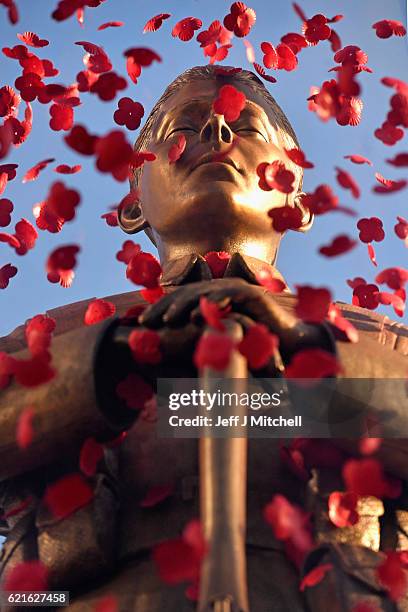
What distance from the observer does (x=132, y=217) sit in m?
5.13

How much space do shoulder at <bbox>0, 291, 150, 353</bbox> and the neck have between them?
1.75 feet

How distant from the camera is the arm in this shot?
2936mm

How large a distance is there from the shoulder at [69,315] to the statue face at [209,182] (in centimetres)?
59

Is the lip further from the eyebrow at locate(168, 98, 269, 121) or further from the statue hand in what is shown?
the statue hand

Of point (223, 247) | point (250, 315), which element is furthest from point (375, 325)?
point (250, 315)

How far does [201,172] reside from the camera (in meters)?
4.43

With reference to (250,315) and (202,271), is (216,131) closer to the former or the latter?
(202,271)

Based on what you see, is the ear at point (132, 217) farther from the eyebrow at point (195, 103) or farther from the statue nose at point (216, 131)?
the statue nose at point (216, 131)

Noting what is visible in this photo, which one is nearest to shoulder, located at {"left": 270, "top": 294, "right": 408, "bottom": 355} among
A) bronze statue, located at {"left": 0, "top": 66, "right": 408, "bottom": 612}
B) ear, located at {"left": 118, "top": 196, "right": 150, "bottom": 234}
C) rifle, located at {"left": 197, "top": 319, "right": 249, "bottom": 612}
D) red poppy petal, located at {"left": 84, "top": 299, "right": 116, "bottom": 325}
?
bronze statue, located at {"left": 0, "top": 66, "right": 408, "bottom": 612}

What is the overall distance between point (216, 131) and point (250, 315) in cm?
175

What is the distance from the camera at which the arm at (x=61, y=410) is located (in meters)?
2.94

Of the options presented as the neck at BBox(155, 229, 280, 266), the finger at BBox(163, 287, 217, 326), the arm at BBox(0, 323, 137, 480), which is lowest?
the arm at BBox(0, 323, 137, 480)

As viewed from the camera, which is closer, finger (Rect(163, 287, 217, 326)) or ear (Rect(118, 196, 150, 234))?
finger (Rect(163, 287, 217, 326))

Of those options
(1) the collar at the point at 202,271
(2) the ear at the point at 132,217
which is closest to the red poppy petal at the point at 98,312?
(1) the collar at the point at 202,271
